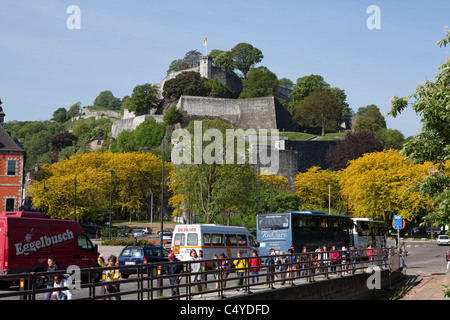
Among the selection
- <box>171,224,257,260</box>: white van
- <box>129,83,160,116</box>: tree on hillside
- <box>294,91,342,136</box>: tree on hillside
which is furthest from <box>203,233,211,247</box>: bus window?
<box>129,83,160,116</box>: tree on hillside

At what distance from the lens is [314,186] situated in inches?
3519

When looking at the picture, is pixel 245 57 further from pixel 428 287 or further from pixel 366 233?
pixel 428 287

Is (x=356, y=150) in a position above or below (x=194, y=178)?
above

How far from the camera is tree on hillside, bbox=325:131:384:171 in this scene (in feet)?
320

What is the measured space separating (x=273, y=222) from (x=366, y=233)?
14.0 meters

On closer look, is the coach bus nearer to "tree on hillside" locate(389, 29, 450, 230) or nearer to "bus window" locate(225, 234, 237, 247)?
"bus window" locate(225, 234, 237, 247)

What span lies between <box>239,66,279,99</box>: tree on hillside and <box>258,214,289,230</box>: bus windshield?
104 metres

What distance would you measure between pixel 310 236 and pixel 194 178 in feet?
75.8

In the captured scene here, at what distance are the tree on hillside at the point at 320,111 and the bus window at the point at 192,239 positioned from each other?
95.8 m

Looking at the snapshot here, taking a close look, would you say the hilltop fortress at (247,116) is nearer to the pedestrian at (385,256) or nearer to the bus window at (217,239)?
the pedestrian at (385,256)

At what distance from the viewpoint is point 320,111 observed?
12231cm

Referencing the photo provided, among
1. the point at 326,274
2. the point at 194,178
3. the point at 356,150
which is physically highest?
the point at 356,150
